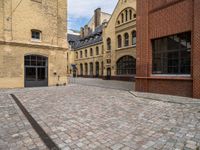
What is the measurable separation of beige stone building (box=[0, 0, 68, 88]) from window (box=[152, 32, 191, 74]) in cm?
1125

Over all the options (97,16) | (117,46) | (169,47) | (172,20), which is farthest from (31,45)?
(97,16)

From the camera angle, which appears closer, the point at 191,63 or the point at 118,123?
the point at 118,123

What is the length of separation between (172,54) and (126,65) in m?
15.6

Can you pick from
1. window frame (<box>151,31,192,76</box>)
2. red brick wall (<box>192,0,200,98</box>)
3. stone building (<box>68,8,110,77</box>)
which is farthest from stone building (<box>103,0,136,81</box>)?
red brick wall (<box>192,0,200,98</box>)

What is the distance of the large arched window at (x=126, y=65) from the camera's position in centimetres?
2548

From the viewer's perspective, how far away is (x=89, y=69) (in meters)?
39.8

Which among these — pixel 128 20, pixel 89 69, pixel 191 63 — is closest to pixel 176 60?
pixel 191 63

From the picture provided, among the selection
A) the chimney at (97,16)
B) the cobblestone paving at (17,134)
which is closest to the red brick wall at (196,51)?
the cobblestone paving at (17,134)

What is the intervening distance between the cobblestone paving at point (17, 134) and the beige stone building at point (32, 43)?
10.8m

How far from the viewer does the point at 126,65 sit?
87.7 ft

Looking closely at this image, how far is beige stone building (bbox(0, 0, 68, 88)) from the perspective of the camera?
15.7 metres

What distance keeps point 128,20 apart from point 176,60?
55.6ft

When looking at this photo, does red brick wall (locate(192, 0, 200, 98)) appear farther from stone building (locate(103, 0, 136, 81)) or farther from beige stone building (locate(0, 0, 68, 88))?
stone building (locate(103, 0, 136, 81))

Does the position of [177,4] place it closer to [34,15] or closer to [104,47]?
[34,15]
